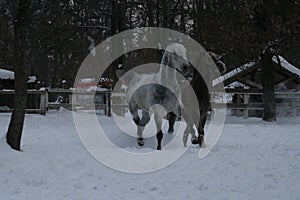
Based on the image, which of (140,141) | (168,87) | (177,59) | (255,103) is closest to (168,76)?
(168,87)

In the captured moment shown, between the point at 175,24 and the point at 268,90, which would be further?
the point at 175,24

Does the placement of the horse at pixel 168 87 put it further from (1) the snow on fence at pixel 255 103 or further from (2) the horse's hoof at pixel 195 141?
(1) the snow on fence at pixel 255 103

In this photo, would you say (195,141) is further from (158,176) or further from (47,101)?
(47,101)

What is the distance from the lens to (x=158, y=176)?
651cm

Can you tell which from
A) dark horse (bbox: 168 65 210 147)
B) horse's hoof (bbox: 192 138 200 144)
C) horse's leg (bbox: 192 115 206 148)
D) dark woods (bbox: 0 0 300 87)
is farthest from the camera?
dark woods (bbox: 0 0 300 87)

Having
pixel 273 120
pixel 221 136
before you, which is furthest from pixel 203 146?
pixel 273 120

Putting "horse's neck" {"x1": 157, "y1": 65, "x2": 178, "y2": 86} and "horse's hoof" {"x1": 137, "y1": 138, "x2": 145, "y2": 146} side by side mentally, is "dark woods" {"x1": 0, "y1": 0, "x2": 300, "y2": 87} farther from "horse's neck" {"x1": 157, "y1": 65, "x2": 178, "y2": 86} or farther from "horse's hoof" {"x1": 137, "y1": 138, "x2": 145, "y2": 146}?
"horse's neck" {"x1": 157, "y1": 65, "x2": 178, "y2": 86}

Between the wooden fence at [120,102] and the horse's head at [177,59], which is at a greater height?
the horse's head at [177,59]

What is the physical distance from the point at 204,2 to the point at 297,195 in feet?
47.4

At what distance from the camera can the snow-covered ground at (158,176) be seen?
18.2 ft

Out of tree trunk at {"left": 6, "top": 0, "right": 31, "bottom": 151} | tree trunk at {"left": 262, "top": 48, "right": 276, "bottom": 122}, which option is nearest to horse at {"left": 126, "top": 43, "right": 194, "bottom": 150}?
tree trunk at {"left": 6, "top": 0, "right": 31, "bottom": 151}

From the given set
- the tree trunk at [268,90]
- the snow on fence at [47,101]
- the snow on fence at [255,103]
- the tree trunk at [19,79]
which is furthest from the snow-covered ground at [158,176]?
the snow on fence at [255,103]

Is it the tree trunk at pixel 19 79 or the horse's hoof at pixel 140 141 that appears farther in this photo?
the horse's hoof at pixel 140 141

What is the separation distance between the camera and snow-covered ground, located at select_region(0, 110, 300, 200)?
18.2ft
